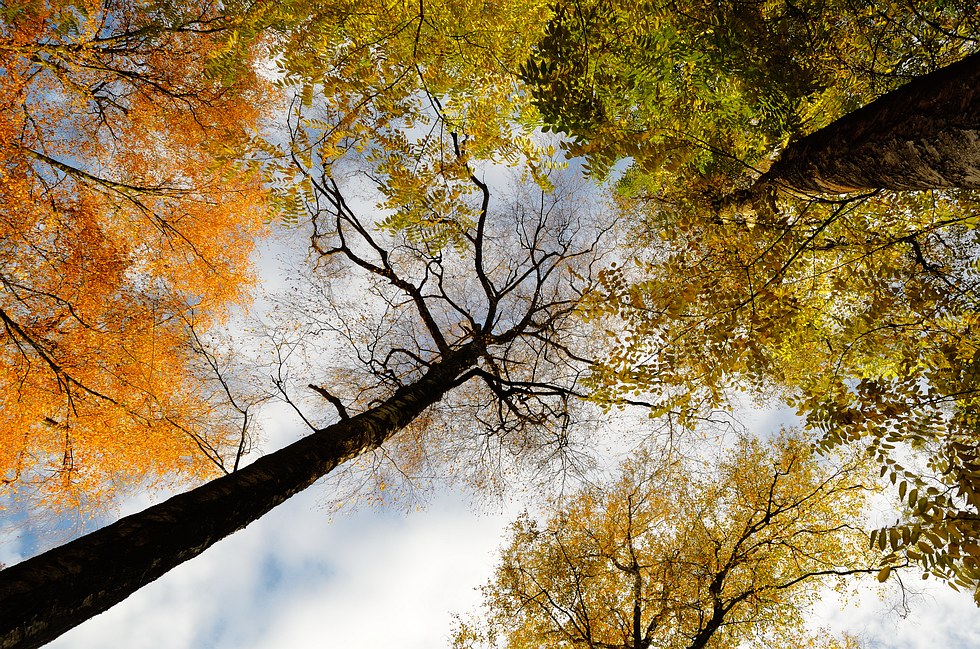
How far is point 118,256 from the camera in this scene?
6.15 m

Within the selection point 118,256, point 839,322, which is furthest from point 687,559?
point 118,256

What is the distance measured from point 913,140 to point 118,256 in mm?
8862

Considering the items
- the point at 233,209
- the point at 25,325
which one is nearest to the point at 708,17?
the point at 233,209

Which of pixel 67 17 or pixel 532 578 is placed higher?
pixel 67 17

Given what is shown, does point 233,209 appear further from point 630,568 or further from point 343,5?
point 630,568

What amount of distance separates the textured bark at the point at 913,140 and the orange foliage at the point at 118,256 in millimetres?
5951

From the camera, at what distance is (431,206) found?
4426 mm

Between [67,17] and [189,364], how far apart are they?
5566mm

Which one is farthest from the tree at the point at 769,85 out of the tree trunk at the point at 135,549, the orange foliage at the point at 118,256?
the orange foliage at the point at 118,256

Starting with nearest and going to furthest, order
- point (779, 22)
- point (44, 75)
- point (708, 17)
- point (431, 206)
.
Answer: point (708, 17) < point (779, 22) < point (431, 206) < point (44, 75)

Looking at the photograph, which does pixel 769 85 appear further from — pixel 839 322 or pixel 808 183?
pixel 839 322

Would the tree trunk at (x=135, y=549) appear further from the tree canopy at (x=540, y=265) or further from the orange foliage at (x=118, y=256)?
the orange foliage at (x=118, y=256)

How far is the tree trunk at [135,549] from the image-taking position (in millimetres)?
1465

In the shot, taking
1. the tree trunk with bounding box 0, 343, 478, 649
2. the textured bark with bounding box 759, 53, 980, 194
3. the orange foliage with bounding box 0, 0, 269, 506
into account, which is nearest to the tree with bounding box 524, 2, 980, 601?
the textured bark with bounding box 759, 53, 980, 194
